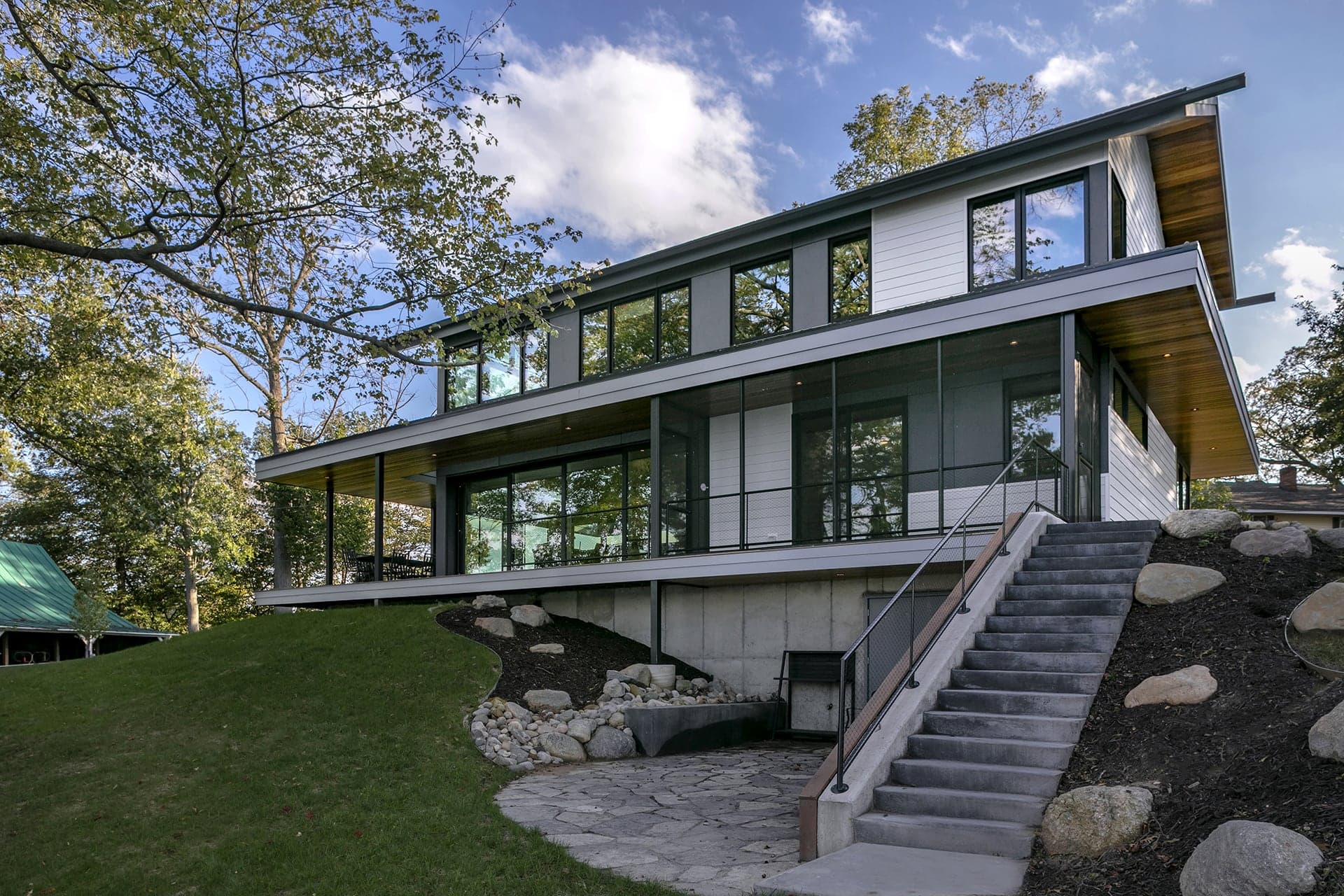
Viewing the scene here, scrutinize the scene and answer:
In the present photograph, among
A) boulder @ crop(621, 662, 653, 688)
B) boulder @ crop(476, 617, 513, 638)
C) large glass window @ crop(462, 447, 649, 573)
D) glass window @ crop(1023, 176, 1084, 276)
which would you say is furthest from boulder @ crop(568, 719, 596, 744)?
glass window @ crop(1023, 176, 1084, 276)

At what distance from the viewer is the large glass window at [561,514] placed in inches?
669

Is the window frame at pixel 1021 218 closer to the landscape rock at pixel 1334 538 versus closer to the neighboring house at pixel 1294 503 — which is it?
the landscape rock at pixel 1334 538

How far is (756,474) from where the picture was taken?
15.1 meters

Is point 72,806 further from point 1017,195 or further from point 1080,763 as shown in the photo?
point 1017,195

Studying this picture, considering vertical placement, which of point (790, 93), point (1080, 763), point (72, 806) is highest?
point (790, 93)

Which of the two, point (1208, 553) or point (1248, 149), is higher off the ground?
point (1248, 149)

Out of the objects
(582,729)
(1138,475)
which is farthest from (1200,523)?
(582,729)

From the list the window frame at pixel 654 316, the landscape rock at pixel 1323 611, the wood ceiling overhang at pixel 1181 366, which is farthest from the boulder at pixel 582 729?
the wood ceiling overhang at pixel 1181 366

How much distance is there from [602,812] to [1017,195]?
10226 mm

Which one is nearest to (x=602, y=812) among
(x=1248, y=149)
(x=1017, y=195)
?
(x=1017, y=195)

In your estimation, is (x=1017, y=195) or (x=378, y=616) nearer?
(x=1017, y=195)

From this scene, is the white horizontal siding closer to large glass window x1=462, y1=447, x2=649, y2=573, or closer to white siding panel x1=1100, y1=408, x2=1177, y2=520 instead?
white siding panel x1=1100, y1=408, x2=1177, y2=520

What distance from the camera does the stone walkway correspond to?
6.02m

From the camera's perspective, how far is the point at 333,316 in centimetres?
1157
